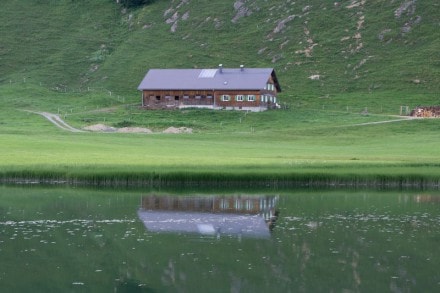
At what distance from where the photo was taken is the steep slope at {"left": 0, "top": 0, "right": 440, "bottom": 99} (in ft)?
511

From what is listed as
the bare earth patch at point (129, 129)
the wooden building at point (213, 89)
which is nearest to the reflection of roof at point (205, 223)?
the bare earth patch at point (129, 129)

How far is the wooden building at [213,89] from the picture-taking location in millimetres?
133625

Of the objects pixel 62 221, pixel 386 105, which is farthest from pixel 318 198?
pixel 386 105

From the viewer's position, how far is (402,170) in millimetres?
65562

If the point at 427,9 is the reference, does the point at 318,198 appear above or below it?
below

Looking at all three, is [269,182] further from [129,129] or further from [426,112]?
[426,112]

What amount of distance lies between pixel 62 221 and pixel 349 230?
637 inches

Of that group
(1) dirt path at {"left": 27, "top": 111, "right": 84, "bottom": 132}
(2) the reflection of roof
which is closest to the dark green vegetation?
(1) dirt path at {"left": 27, "top": 111, "right": 84, "bottom": 132}

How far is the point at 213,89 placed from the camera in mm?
135500

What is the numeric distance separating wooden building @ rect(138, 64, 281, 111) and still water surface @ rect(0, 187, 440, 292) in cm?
7406

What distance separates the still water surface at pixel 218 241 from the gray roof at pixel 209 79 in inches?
2962

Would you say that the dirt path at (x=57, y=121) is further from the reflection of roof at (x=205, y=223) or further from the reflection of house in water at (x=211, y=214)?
the reflection of roof at (x=205, y=223)

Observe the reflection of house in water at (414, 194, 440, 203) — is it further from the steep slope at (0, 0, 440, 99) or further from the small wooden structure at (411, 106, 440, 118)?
the steep slope at (0, 0, 440, 99)

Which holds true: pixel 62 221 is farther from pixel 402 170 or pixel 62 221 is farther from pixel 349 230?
pixel 402 170
